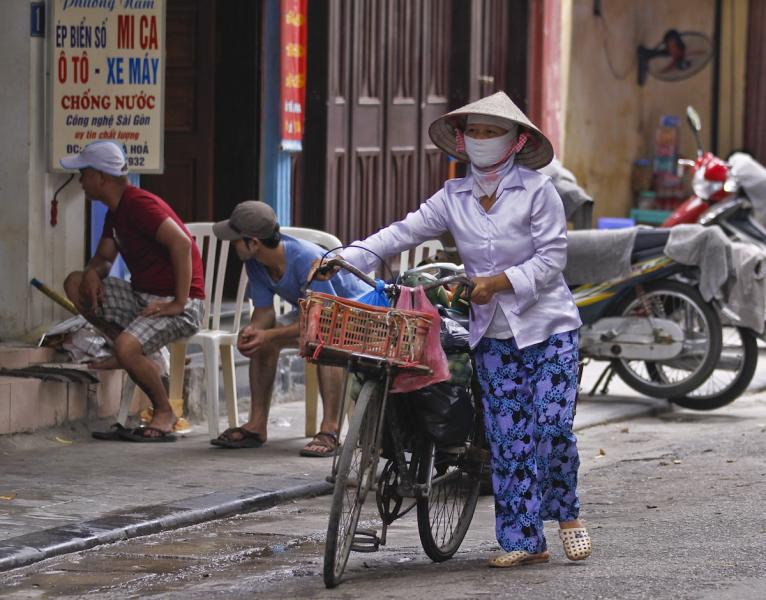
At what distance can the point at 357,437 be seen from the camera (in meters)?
5.78

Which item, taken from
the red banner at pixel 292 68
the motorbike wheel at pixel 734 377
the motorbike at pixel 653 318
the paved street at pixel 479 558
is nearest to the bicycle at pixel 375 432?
the paved street at pixel 479 558

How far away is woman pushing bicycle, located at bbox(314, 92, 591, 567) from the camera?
6.11 m

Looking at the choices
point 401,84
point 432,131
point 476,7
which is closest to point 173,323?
point 432,131

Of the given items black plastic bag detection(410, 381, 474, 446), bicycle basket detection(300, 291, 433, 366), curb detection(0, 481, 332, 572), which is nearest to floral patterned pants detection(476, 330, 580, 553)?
black plastic bag detection(410, 381, 474, 446)

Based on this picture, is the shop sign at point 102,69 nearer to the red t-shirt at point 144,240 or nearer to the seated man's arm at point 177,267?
the red t-shirt at point 144,240

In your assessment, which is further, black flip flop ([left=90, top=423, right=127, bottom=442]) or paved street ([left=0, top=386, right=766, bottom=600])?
black flip flop ([left=90, top=423, right=127, bottom=442])

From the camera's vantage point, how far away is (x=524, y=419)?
6188 mm

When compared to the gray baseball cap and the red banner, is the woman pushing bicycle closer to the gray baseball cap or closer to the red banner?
the gray baseball cap

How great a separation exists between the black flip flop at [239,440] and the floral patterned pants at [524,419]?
2.90 m

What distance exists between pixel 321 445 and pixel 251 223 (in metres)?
1.23

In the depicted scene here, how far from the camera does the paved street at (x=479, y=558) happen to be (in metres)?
5.80

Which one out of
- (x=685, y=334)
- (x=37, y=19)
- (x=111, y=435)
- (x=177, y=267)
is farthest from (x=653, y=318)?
(x=37, y=19)

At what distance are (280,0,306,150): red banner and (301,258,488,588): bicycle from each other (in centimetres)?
494

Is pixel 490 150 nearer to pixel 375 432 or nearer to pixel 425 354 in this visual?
pixel 425 354
